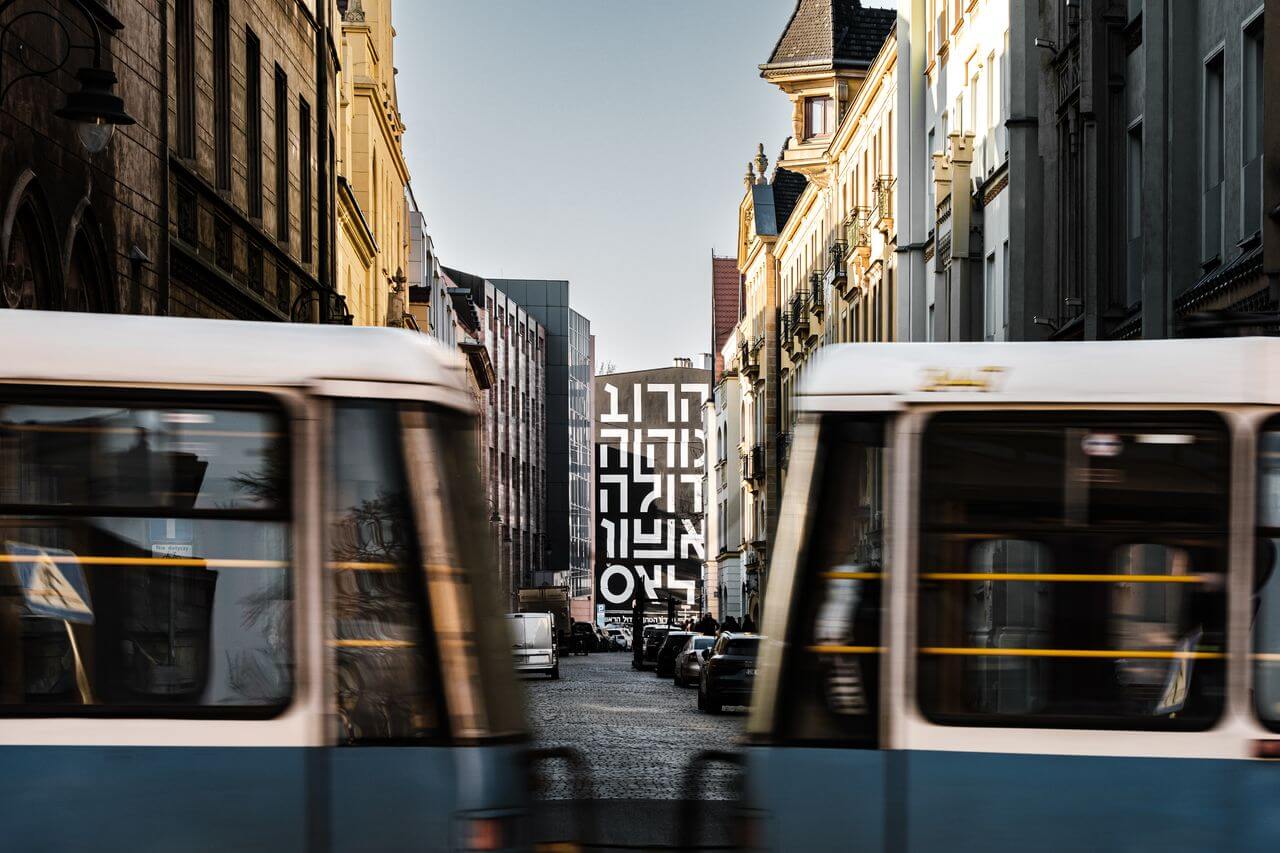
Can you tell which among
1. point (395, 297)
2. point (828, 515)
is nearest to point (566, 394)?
point (395, 297)

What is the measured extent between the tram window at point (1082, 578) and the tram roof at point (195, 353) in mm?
2391

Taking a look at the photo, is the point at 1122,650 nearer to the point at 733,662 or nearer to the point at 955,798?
the point at 955,798

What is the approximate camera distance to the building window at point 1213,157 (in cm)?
2264

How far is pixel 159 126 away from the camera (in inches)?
876

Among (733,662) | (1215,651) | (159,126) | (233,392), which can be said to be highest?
A: (159,126)

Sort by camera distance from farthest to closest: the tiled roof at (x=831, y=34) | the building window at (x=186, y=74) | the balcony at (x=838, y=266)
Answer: the tiled roof at (x=831, y=34) < the balcony at (x=838, y=266) < the building window at (x=186, y=74)

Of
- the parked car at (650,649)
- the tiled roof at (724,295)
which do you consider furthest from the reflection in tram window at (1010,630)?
the tiled roof at (724,295)

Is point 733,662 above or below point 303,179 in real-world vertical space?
below

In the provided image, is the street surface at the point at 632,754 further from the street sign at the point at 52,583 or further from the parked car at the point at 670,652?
the parked car at the point at 670,652

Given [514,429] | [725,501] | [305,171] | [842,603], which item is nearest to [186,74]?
[305,171]

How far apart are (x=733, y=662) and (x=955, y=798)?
973 inches

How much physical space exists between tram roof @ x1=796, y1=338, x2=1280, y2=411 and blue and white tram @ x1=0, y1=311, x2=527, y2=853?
6.15 feet

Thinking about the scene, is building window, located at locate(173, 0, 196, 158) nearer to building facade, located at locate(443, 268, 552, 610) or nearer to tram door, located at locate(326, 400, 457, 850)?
tram door, located at locate(326, 400, 457, 850)

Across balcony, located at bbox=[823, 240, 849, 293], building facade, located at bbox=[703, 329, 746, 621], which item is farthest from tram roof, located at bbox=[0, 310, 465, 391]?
building facade, located at bbox=[703, 329, 746, 621]
